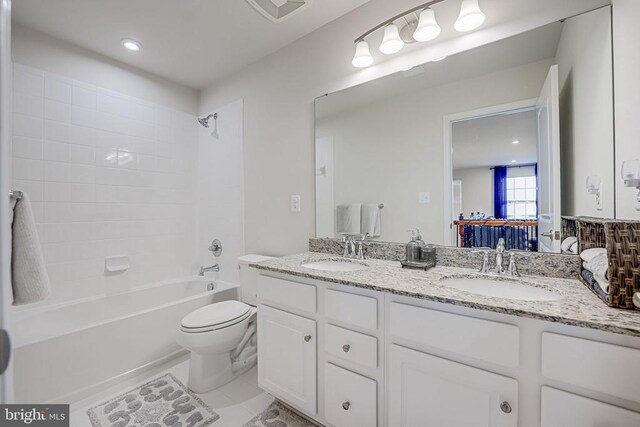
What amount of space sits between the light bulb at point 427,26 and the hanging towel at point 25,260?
5.58ft

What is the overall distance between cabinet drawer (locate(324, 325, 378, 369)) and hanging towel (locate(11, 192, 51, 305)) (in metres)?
1.00

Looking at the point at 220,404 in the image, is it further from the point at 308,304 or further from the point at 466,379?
the point at 466,379

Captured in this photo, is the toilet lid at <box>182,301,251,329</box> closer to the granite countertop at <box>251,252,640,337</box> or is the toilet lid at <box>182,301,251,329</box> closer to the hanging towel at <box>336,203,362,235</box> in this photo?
the granite countertop at <box>251,252,640,337</box>

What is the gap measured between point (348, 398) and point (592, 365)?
33.4 inches

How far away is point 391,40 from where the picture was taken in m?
1.50

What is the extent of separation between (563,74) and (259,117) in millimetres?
1923

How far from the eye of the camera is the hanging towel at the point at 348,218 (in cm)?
177

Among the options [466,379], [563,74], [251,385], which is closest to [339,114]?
[563,74]

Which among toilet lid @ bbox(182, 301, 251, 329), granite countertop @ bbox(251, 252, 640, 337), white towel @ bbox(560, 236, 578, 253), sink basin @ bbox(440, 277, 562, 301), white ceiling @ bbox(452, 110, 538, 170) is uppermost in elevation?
white ceiling @ bbox(452, 110, 538, 170)

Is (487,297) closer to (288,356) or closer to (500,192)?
(500,192)

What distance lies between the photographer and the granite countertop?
2.37 ft

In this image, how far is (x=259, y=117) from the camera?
2297 mm

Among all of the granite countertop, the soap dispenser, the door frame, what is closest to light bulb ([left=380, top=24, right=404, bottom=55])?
the door frame

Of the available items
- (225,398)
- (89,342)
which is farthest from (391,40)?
(89,342)
